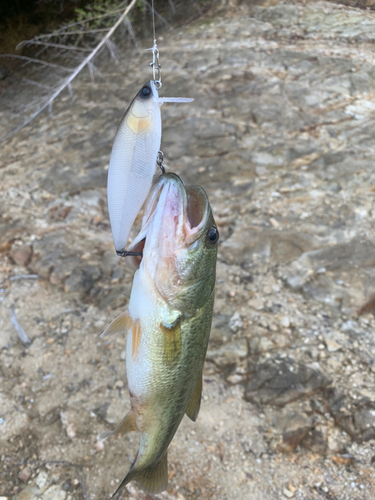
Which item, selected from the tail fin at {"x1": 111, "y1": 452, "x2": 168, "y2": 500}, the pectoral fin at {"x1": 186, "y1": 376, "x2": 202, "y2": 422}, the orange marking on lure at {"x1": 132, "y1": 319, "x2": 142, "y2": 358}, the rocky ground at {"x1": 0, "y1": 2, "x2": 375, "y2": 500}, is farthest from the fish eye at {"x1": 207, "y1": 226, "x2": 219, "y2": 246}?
the rocky ground at {"x1": 0, "y1": 2, "x2": 375, "y2": 500}

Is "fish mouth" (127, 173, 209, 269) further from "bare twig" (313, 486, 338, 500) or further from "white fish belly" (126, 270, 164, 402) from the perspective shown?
"bare twig" (313, 486, 338, 500)

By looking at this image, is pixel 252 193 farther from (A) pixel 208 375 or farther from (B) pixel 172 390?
(B) pixel 172 390

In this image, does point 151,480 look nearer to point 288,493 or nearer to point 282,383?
point 288,493

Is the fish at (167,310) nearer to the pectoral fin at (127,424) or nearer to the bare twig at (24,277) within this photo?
the pectoral fin at (127,424)

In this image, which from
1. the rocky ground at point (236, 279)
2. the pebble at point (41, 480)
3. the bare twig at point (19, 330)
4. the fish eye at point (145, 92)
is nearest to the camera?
the fish eye at point (145, 92)

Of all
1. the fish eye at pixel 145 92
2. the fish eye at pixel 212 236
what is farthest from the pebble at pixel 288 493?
the fish eye at pixel 145 92

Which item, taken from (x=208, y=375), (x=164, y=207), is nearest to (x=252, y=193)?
(x=208, y=375)

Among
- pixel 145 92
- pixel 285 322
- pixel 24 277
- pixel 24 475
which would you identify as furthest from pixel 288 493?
pixel 24 277
